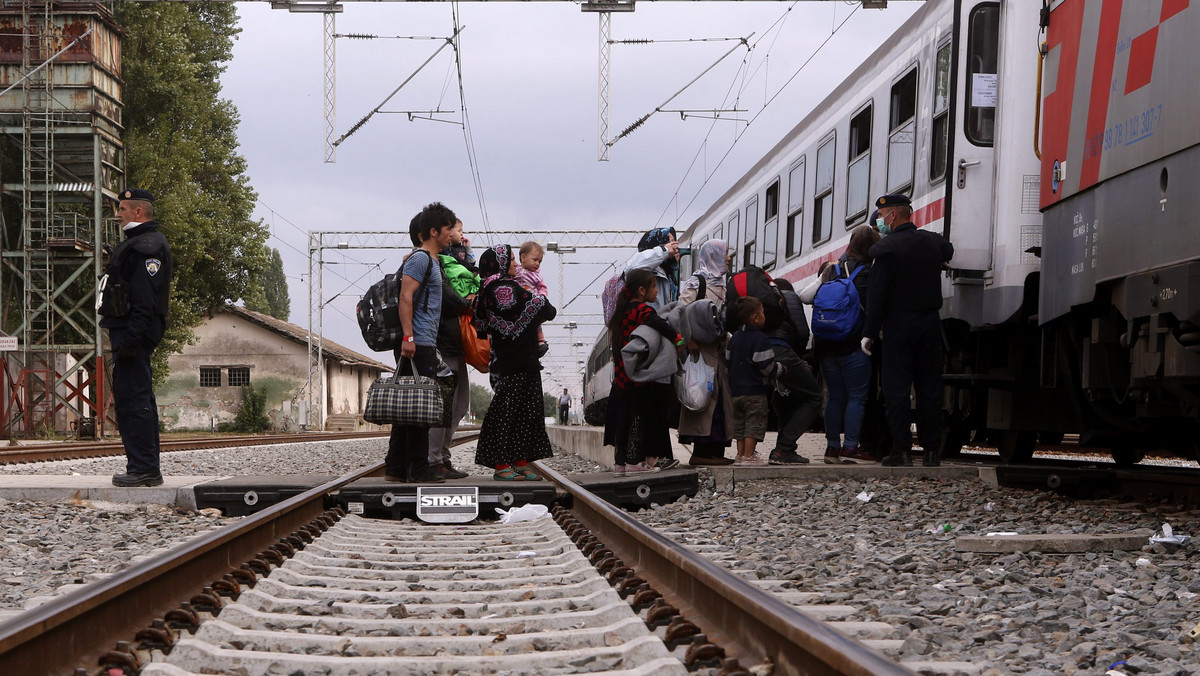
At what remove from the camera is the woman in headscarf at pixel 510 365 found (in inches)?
300

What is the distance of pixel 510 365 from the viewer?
771cm

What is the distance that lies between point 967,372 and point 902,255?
176 cm

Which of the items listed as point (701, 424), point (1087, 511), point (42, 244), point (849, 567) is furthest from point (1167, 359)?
point (42, 244)

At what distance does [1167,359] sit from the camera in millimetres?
5805

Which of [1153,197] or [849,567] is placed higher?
[1153,197]

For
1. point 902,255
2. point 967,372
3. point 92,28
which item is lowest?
point 967,372

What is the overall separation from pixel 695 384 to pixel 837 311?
3.88ft

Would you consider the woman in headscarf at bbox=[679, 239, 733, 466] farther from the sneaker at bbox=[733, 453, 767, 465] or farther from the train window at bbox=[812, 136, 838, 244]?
the train window at bbox=[812, 136, 838, 244]

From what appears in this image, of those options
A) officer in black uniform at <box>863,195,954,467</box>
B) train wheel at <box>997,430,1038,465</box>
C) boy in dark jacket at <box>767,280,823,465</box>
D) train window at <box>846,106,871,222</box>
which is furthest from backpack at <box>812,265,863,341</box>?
train window at <box>846,106,871,222</box>

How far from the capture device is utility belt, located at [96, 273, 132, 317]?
729 cm

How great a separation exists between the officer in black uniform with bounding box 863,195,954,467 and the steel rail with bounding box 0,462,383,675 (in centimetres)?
481

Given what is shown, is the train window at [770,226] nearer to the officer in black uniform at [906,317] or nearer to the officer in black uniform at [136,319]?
the officer in black uniform at [906,317]

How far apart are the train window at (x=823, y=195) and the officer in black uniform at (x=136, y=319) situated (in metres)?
7.02

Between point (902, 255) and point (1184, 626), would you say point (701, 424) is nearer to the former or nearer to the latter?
point (902, 255)
